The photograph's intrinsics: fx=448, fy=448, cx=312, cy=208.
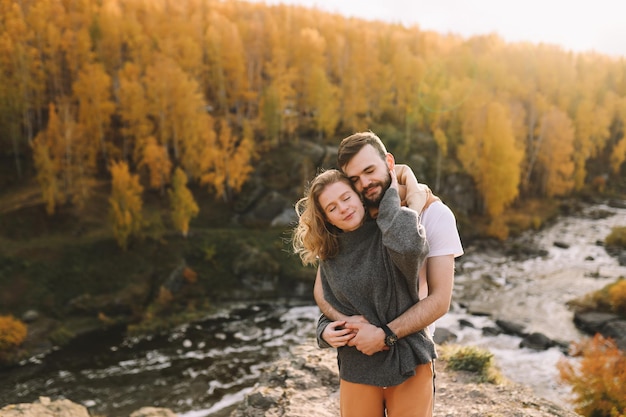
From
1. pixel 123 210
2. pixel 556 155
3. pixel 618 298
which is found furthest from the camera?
pixel 556 155

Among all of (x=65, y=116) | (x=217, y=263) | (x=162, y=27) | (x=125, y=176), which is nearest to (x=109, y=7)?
(x=162, y=27)

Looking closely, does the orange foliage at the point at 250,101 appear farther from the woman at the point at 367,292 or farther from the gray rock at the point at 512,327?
the woman at the point at 367,292

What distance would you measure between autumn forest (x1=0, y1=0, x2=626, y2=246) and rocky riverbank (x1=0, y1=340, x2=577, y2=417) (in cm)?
2242

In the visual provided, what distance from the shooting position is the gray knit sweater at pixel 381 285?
10.2 ft

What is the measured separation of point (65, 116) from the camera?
105 ft

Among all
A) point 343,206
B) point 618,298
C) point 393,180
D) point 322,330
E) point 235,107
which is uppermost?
point 235,107

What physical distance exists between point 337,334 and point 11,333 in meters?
23.1

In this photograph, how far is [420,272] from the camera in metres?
3.39

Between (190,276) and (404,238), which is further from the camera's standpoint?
(190,276)

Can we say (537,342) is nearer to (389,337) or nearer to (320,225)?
(389,337)

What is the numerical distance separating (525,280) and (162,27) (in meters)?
44.7

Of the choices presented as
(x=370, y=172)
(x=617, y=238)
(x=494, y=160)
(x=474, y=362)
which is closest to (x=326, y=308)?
(x=370, y=172)

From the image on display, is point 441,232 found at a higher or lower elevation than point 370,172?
lower

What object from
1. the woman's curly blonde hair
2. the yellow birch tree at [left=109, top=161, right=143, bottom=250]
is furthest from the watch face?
the yellow birch tree at [left=109, top=161, right=143, bottom=250]
